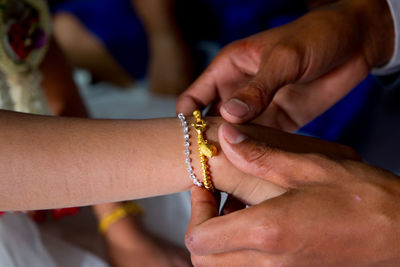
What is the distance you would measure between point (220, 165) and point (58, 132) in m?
0.28

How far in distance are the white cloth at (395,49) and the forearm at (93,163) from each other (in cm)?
54

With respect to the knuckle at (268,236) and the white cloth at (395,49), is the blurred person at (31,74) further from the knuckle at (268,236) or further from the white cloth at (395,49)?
the white cloth at (395,49)

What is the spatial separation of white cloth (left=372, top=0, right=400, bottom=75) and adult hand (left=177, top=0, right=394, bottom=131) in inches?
0.5

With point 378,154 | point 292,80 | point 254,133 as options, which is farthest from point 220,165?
point 378,154

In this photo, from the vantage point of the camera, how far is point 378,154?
3.51 ft

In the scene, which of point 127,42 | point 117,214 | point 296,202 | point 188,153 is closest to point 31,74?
point 117,214

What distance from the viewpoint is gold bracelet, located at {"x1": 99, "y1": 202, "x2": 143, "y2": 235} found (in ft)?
3.13

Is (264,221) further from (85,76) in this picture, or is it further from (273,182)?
(85,76)

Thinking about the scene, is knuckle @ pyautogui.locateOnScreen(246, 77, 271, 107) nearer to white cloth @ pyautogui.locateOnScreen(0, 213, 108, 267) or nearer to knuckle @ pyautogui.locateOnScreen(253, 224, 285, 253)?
knuckle @ pyautogui.locateOnScreen(253, 224, 285, 253)

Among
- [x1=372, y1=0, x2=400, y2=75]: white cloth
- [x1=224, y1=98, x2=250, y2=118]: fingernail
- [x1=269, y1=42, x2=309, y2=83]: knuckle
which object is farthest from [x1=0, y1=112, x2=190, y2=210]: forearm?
[x1=372, y1=0, x2=400, y2=75]: white cloth

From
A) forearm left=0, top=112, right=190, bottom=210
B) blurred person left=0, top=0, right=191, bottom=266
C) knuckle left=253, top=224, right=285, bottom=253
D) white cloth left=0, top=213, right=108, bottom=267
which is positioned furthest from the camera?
blurred person left=0, top=0, right=191, bottom=266

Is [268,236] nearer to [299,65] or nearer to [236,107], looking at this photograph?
[236,107]

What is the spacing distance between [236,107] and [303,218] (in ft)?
0.70

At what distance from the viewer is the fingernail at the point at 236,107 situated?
68cm
